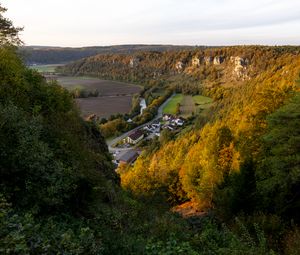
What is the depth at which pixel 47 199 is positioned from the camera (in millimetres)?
7746

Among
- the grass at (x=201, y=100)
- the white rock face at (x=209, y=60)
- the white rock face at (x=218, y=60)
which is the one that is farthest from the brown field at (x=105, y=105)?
the white rock face at (x=209, y=60)

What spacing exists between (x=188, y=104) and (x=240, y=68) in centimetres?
4686

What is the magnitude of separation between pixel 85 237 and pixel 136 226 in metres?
3.62

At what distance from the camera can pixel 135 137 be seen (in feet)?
283

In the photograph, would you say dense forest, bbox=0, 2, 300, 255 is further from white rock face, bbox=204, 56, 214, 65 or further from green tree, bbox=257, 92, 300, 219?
white rock face, bbox=204, 56, 214, 65

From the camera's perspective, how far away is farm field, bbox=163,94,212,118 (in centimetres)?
11212

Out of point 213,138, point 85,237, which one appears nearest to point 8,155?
point 85,237

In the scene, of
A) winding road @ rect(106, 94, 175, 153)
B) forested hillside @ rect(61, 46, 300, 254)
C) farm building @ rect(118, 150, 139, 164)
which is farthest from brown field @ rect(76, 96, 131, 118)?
forested hillside @ rect(61, 46, 300, 254)

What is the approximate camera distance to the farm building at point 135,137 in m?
84.4

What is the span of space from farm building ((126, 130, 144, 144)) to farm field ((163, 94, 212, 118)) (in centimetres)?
2180

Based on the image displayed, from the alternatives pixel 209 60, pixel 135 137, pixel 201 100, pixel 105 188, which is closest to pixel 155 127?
pixel 135 137

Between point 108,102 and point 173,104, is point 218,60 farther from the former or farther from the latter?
point 108,102

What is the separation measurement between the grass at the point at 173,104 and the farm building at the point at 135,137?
26471 mm

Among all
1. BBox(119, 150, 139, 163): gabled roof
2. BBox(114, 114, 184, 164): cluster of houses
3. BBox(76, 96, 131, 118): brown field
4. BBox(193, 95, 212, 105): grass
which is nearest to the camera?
BBox(119, 150, 139, 163): gabled roof
